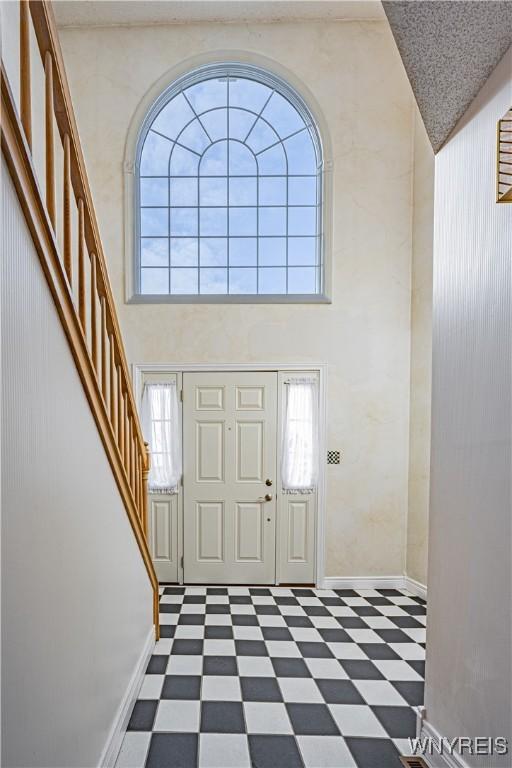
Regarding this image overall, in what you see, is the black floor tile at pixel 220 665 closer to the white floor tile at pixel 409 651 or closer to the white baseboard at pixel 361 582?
the white floor tile at pixel 409 651

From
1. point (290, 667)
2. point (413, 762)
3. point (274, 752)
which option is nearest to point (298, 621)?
point (290, 667)

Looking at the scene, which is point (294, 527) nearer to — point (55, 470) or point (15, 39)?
point (55, 470)

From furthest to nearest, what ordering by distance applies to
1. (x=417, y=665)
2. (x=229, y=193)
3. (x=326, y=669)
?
(x=229, y=193)
(x=417, y=665)
(x=326, y=669)

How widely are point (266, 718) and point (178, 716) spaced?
0.49 metres

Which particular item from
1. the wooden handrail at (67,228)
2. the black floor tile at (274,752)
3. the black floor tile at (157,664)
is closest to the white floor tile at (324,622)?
the black floor tile at (157,664)

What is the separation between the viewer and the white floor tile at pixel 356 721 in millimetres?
2639

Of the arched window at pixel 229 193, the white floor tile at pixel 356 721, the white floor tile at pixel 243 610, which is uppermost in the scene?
the arched window at pixel 229 193

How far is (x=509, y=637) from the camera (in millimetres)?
1619

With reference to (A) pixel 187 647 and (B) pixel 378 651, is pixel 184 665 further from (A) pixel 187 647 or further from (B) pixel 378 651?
(B) pixel 378 651

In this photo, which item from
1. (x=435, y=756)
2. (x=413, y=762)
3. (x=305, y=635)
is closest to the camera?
(x=435, y=756)

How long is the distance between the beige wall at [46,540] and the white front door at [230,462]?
282 cm

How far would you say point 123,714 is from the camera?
8.28ft

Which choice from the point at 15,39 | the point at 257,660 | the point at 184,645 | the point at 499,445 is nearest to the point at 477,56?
the point at 499,445
